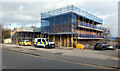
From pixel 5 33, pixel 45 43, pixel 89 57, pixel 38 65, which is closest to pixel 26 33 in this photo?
pixel 5 33

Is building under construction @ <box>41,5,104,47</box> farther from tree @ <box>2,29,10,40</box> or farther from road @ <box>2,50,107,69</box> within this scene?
tree @ <box>2,29,10,40</box>

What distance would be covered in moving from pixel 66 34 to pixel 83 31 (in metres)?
6.94

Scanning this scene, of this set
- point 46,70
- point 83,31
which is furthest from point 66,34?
point 46,70

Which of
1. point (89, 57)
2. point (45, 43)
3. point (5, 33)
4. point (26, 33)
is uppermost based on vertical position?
point (5, 33)

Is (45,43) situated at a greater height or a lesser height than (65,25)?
lesser

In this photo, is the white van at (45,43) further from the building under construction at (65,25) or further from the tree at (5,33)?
the tree at (5,33)

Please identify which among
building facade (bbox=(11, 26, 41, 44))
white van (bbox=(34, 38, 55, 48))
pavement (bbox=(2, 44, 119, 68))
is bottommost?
pavement (bbox=(2, 44, 119, 68))

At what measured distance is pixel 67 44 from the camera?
25.8m

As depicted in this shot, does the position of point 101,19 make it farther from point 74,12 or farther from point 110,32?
point 74,12

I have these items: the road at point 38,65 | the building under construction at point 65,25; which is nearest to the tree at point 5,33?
the building under construction at point 65,25

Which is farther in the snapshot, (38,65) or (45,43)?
(45,43)

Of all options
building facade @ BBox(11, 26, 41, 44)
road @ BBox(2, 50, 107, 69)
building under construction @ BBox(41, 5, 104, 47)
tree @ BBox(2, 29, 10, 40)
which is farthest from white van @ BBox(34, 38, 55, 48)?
tree @ BBox(2, 29, 10, 40)

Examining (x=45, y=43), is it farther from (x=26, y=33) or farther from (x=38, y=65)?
(x=26, y=33)

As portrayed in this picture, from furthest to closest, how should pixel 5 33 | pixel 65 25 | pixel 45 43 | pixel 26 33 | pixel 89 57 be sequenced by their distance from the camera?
pixel 5 33 → pixel 26 33 → pixel 65 25 → pixel 45 43 → pixel 89 57
